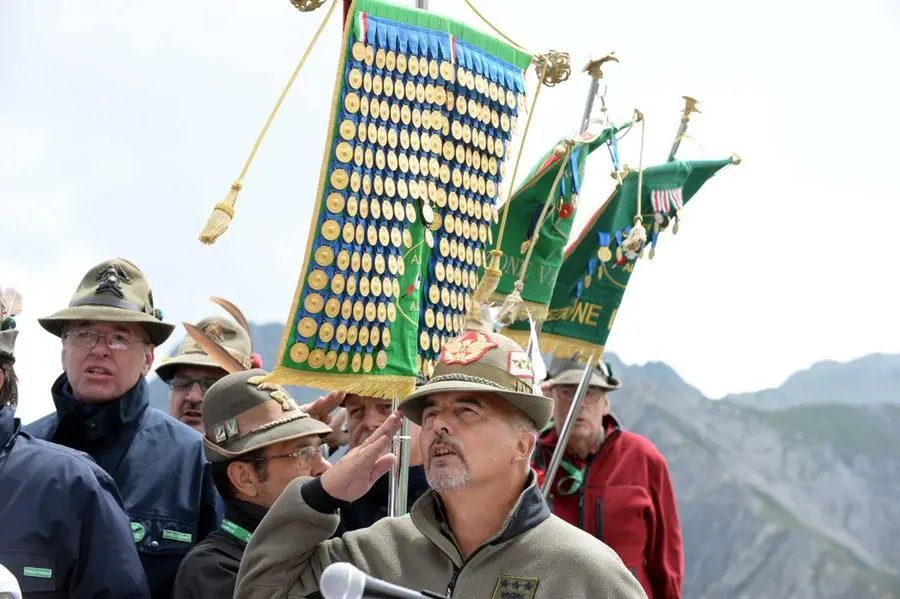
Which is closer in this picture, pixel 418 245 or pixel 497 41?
pixel 418 245

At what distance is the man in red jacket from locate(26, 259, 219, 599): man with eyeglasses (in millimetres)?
2472

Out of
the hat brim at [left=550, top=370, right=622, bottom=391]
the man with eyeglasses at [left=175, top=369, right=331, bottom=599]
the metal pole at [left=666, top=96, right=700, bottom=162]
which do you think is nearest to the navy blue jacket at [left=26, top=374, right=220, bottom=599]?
the man with eyeglasses at [left=175, top=369, right=331, bottom=599]

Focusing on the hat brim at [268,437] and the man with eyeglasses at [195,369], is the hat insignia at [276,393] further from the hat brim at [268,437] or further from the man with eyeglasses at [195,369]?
the man with eyeglasses at [195,369]

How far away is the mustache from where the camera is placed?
149 inches

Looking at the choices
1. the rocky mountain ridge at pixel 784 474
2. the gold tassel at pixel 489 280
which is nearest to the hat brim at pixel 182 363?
the gold tassel at pixel 489 280

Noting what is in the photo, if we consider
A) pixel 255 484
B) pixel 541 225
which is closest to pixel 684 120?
pixel 541 225

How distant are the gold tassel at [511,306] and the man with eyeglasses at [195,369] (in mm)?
1169

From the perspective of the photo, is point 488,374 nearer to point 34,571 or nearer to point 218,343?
point 34,571

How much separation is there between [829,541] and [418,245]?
31.3ft

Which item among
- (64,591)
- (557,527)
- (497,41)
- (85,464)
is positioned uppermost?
(497,41)

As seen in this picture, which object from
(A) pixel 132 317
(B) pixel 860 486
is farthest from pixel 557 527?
(B) pixel 860 486

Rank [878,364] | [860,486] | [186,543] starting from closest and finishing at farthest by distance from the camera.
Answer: [186,543]
[860,486]
[878,364]

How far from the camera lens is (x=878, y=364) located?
15.7 metres

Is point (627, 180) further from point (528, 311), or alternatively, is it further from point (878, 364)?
point (878, 364)
